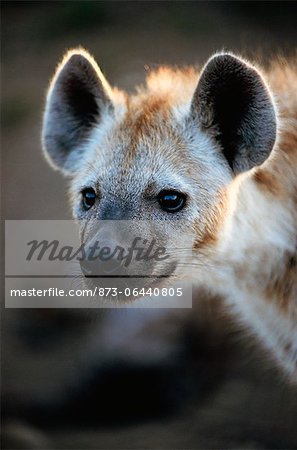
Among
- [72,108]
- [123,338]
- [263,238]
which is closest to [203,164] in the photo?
[263,238]

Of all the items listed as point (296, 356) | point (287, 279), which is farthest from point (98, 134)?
point (296, 356)

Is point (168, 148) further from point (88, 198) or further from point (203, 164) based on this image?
point (88, 198)

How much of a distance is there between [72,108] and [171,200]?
1.40ft

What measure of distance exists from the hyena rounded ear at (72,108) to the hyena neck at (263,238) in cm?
41

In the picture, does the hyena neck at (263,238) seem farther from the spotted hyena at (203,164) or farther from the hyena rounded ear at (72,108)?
the hyena rounded ear at (72,108)

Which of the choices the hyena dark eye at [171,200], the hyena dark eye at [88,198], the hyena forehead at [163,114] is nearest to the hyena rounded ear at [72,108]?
the hyena forehead at [163,114]

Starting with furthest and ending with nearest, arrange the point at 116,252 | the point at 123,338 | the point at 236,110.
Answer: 1. the point at 123,338
2. the point at 236,110
3. the point at 116,252

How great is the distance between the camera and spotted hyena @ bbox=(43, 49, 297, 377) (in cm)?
182

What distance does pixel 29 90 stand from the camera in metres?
3.96

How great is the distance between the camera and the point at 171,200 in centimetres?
184

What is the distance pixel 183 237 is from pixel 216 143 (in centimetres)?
24

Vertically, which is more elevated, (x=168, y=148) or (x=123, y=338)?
(x=123, y=338)

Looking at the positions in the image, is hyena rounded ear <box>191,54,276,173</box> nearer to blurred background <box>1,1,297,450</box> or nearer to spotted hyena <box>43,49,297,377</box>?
spotted hyena <box>43,49,297,377</box>

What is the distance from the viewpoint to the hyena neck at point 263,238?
194 centimetres
